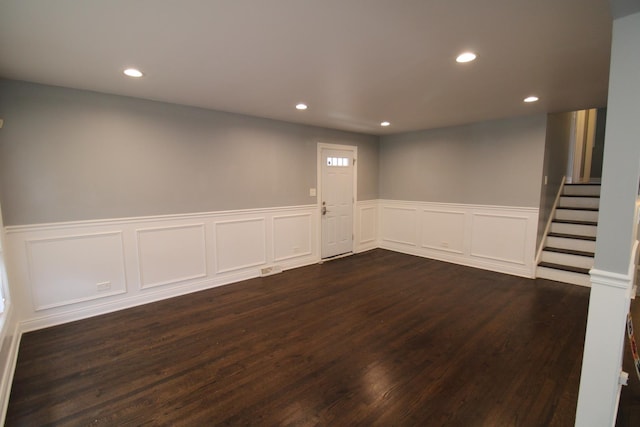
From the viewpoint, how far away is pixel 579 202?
509 centimetres

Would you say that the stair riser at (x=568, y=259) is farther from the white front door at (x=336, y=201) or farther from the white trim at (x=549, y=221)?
the white front door at (x=336, y=201)

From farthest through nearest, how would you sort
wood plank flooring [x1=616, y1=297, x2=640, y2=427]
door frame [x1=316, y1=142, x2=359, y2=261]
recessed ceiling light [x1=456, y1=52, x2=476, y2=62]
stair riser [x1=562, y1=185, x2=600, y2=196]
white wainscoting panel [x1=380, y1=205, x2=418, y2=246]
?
white wainscoting panel [x1=380, y1=205, x2=418, y2=246] → door frame [x1=316, y1=142, x2=359, y2=261] → stair riser [x1=562, y1=185, x2=600, y2=196] → recessed ceiling light [x1=456, y1=52, x2=476, y2=62] → wood plank flooring [x1=616, y1=297, x2=640, y2=427]

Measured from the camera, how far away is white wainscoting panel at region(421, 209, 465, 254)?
17.4 feet

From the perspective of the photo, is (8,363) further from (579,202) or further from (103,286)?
(579,202)

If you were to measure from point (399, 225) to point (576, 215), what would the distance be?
287cm

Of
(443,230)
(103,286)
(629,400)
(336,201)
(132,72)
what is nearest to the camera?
(629,400)

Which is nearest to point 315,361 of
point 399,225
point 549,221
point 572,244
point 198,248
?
point 198,248

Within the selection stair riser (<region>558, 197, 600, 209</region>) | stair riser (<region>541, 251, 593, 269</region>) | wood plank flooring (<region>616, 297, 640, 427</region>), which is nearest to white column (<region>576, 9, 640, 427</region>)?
wood plank flooring (<region>616, 297, 640, 427</region>)

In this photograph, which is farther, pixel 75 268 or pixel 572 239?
pixel 572 239

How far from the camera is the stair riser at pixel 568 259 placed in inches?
171

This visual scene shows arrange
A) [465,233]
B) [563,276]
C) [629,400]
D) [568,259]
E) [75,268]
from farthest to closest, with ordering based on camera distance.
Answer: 1. [465,233]
2. [568,259]
3. [563,276]
4. [75,268]
5. [629,400]

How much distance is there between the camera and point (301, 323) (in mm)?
3166

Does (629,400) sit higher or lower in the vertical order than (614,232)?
lower

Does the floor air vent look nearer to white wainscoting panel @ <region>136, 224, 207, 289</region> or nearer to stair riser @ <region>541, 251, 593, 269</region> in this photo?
white wainscoting panel @ <region>136, 224, 207, 289</region>
